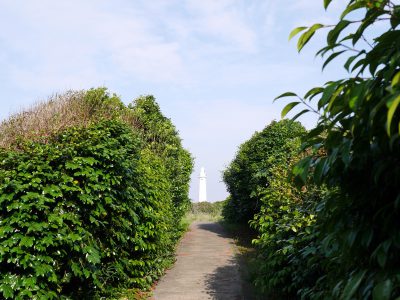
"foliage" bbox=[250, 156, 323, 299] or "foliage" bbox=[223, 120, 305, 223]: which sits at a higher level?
"foliage" bbox=[223, 120, 305, 223]

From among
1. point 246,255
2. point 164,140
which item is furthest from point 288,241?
point 164,140

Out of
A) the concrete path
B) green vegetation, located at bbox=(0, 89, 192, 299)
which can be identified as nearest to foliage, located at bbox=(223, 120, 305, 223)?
the concrete path

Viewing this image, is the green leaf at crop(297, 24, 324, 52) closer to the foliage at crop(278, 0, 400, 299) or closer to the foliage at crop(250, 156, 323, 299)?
the foliage at crop(278, 0, 400, 299)

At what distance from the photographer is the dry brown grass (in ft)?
27.6

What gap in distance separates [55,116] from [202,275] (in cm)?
520

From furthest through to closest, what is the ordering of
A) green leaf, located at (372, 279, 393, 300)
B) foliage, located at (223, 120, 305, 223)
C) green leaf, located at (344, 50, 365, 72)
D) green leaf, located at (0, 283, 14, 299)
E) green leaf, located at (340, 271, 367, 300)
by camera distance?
foliage, located at (223, 120, 305, 223)
green leaf, located at (0, 283, 14, 299)
green leaf, located at (344, 50, 365, 72)
green leaf, located at (340, 271, 367, 300)
green leaf, located at (372, 279, 393, 300)

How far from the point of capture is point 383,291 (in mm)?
1641

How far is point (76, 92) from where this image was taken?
12.3 m

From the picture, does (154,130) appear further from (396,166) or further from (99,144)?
(396,166)

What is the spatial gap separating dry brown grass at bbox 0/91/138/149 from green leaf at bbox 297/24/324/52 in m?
5.95

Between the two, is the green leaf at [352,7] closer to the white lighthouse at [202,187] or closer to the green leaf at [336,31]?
the green leaf at [336,31]

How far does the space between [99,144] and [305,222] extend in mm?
3465

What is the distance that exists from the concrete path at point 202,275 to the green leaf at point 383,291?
22.6 ft

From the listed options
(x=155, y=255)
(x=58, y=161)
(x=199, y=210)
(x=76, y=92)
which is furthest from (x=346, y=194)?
(x=199, y=210)
